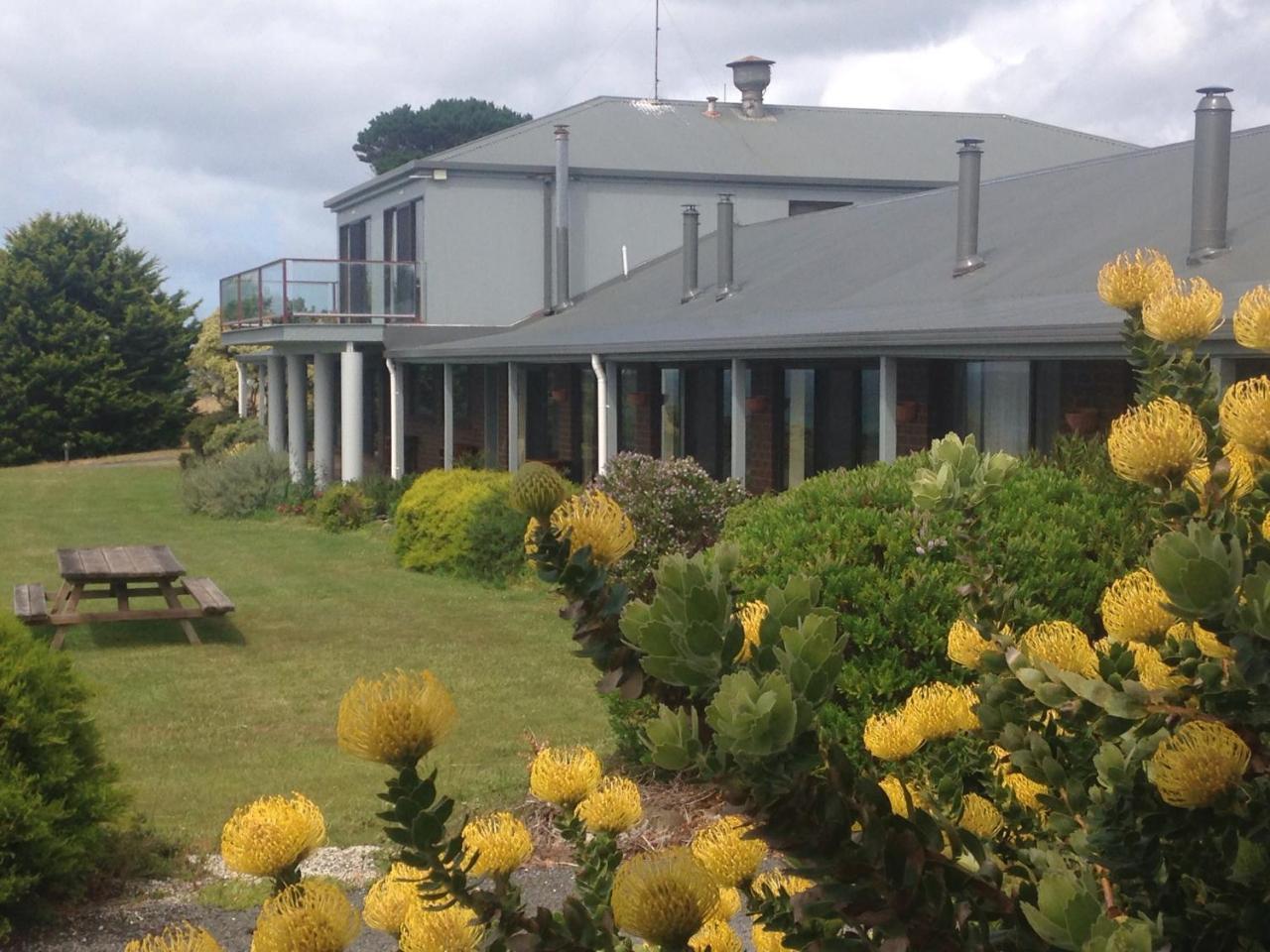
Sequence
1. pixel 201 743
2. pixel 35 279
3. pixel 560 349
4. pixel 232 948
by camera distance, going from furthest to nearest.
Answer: pixel 35 279, pixel 560 349, pixel 201 743, pixel 232 948

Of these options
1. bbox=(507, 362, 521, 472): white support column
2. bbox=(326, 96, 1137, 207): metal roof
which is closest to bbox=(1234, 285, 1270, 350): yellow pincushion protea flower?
bbox=(507, 362, 521, 472): white support column

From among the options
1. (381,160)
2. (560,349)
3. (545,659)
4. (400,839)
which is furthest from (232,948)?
(381,160)

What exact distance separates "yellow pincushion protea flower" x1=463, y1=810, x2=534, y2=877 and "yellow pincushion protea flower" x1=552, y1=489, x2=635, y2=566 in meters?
0.53

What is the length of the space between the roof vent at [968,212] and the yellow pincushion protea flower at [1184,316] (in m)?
15.3

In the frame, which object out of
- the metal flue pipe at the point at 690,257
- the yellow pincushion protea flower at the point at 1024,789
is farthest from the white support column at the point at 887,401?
the yellow pincushion protea flower at the point at 1024,789

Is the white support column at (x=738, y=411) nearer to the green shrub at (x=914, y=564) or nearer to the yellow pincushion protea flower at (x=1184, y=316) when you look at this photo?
the green shrub at (x=914, y=564)

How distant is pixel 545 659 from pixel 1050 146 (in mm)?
22718

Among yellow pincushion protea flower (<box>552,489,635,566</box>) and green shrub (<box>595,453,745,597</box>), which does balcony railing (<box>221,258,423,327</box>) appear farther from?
yellow pincushion protea flower (<box>552,489,635,566</box>)

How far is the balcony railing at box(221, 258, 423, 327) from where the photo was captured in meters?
27.4

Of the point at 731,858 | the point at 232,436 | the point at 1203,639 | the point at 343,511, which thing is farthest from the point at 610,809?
the point at 232,436

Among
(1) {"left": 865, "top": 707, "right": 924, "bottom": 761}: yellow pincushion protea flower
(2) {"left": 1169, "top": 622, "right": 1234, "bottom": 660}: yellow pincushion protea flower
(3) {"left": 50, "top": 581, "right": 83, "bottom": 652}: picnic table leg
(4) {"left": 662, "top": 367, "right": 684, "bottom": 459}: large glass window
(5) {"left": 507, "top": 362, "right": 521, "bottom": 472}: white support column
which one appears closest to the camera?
(2) {"left": 1169, "top": 622, "right": 1234, "bottom": 660}: yellow pincushion protea flower

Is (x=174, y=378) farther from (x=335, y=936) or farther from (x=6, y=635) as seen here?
(x=335, y=936)

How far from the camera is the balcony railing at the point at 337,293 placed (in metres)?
27.4

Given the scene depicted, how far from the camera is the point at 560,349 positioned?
2123 centimetres
